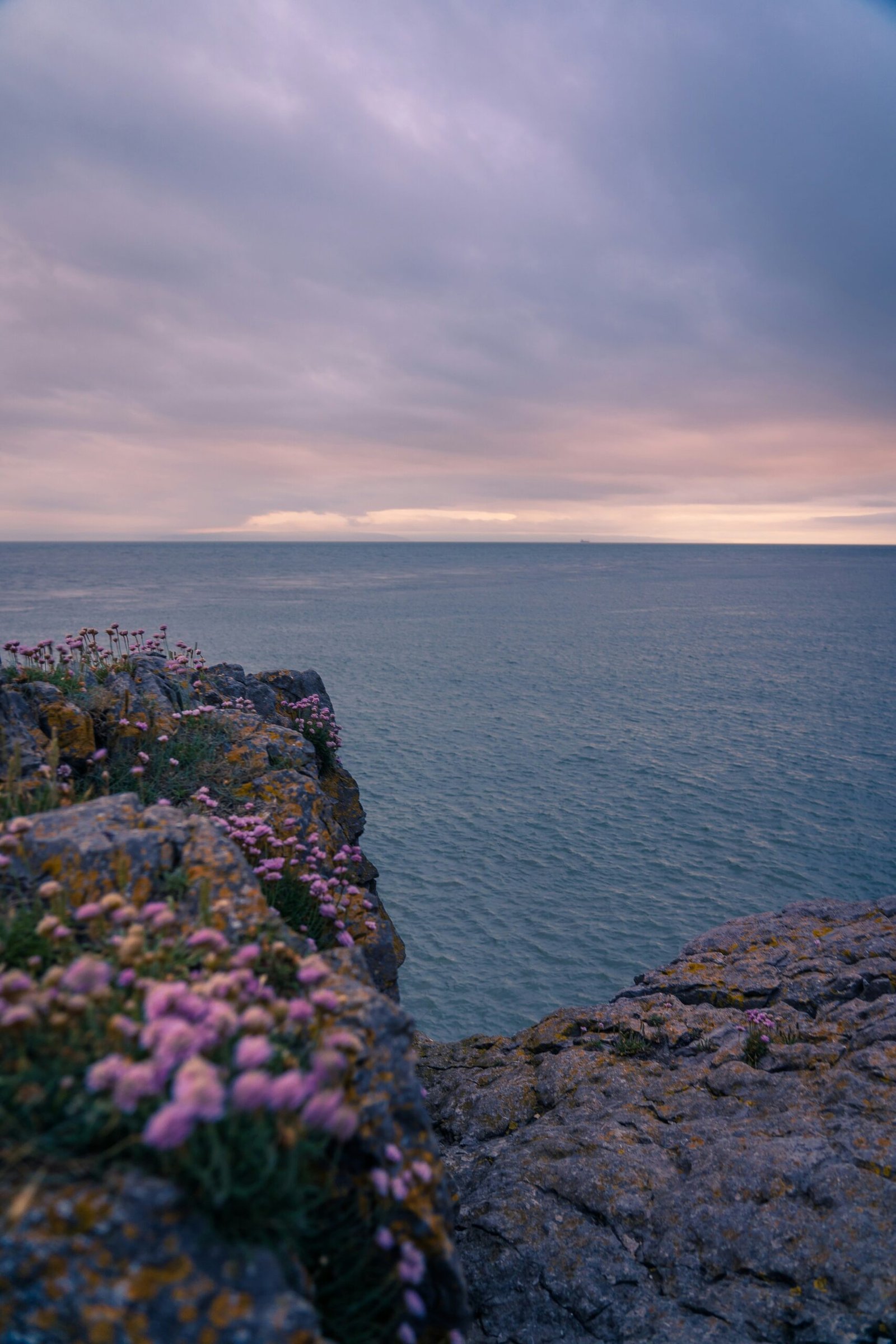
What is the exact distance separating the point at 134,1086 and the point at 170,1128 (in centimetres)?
27

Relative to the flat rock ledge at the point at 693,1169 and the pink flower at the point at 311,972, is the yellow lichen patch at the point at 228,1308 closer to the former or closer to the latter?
the pink flower at the point at 311,972

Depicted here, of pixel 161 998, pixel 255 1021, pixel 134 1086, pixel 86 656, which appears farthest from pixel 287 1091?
pixel 86 656

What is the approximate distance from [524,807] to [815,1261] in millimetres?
26004

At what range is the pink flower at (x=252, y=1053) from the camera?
2.83 m

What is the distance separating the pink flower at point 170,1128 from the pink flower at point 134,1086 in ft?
0.56

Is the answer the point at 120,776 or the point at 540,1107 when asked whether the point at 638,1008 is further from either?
the point at 120,776

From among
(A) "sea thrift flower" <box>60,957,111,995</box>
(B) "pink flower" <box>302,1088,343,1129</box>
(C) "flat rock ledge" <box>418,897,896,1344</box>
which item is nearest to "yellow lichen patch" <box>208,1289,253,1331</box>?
(B) "pink flower" <box>302,1088,343,1129</box>

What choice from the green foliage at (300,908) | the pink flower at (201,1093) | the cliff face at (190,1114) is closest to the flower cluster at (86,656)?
the cliff face at (190,1114)

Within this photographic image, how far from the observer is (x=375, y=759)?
36188 mm

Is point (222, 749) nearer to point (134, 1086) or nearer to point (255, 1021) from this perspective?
point (255, 1021)

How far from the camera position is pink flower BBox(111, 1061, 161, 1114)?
2.66 meters

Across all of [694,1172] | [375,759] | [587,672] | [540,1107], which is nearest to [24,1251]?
[694,1172]

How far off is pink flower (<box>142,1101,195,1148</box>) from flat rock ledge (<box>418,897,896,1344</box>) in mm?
5604

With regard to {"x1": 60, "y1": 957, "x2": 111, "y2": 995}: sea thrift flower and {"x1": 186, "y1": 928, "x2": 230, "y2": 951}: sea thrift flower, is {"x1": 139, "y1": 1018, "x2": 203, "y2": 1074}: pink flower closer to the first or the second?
{"x1": 60, "y1": 957, "x2": 111, "y2": 995}: sea thrift flower
